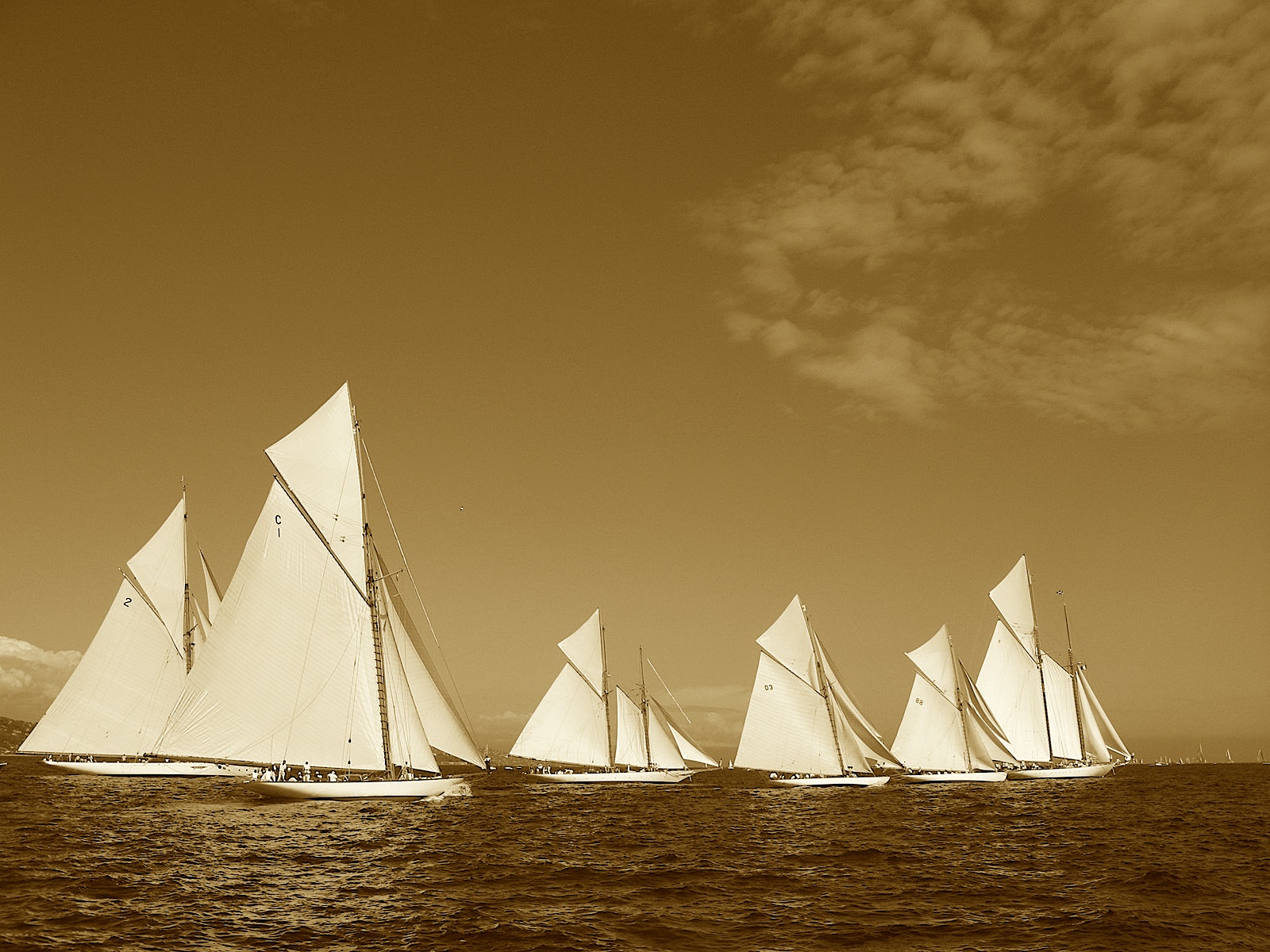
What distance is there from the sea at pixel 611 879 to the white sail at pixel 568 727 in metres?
42.6

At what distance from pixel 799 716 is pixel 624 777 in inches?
1154

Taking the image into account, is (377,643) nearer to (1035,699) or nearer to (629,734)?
(629,734)

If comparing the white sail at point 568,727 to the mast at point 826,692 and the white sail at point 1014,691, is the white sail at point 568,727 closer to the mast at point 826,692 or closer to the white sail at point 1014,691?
the mast at point 826,692

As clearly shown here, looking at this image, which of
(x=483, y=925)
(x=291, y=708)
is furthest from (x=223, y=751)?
(x=483, y=925)

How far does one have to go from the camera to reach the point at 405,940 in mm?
25422

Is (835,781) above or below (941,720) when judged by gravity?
below

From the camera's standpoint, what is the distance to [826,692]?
9312cm

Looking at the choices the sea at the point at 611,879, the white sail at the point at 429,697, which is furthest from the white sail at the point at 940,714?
the white sail at the point at 429,697

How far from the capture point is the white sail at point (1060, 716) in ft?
418

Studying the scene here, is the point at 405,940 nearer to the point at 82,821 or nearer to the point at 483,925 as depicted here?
the point at 483,925

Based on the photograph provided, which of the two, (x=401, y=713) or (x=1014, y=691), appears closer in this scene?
(x=401, y=713)

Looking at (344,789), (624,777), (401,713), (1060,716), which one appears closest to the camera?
(344,789)

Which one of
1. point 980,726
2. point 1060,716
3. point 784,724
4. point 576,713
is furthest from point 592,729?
point 1060,716

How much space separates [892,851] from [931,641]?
66.7m
